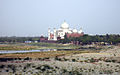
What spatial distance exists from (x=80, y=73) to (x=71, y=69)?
2.72 m

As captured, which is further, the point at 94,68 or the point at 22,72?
the point at 94,68

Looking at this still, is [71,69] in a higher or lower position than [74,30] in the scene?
lower

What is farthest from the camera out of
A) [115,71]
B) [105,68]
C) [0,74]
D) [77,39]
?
[77,39]

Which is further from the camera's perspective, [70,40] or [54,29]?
[54,29]

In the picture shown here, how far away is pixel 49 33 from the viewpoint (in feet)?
422

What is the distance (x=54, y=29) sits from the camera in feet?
417

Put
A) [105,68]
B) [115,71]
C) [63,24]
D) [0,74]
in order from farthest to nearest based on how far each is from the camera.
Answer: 1. [63,24]
2. [105,68]
3. [115,71]
4. [0,74]

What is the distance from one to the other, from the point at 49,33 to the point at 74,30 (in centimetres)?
1372

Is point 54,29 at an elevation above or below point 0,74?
above

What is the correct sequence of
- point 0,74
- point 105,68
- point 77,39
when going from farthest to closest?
point 77,39 → point 105,68 → point 0,74

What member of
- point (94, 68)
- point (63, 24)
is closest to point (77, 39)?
point (63, 24)

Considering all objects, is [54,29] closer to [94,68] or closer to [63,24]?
[63,24]

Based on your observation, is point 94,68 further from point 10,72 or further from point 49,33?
point 49,33

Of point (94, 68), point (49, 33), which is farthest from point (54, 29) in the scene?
point (94, 68)
